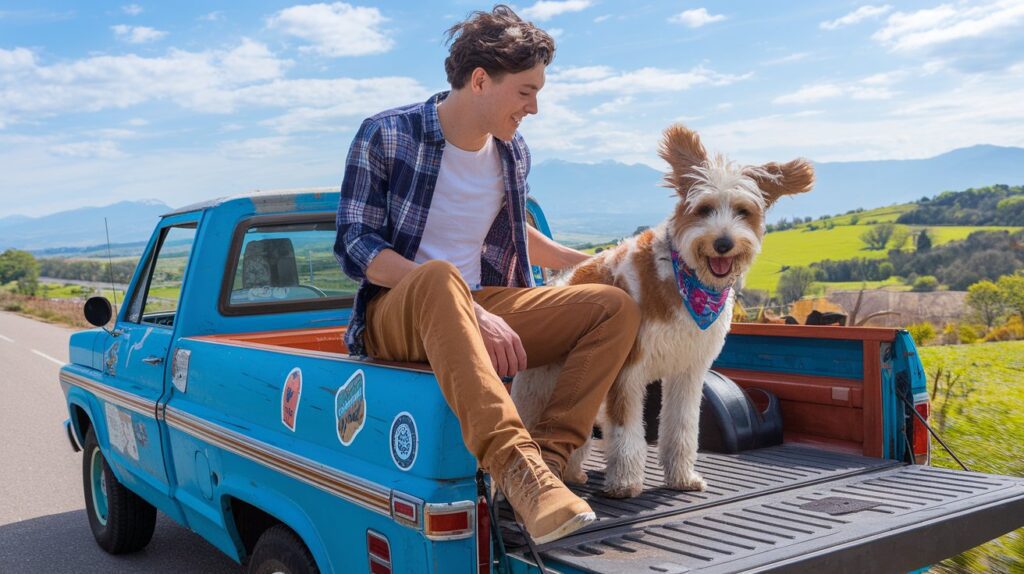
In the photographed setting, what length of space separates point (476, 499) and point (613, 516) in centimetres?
75

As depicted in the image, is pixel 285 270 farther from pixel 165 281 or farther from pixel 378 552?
pixel 378 552

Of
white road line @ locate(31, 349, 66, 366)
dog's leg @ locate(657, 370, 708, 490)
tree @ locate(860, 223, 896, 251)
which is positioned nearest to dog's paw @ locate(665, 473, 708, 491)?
dog's leg @ locate(657, 370, 708, 490)

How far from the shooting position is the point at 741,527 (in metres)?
2.66

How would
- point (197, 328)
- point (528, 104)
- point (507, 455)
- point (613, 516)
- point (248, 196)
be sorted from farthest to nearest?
point (248, 196), point (197, 328), point (528, 104), point (613, 516), point (507, 455)

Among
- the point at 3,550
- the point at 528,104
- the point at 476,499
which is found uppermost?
the point at 528,104

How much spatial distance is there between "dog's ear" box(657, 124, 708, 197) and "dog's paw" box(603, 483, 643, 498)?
44.5 inches

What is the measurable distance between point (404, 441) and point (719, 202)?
1.57m

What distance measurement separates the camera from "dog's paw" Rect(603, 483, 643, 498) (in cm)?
319

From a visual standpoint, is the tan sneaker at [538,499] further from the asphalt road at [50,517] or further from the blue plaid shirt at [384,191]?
the asphalt road at [50,517]

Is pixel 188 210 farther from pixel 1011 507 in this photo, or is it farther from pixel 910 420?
pixel 1011 507

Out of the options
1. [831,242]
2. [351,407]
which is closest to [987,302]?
[351,407]

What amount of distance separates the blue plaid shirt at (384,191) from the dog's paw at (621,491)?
1032mm

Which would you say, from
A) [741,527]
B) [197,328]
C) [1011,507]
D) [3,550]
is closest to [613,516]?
[741,527]

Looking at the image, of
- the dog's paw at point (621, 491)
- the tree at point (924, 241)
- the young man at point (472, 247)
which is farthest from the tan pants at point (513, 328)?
the tree at point (924, 241)
